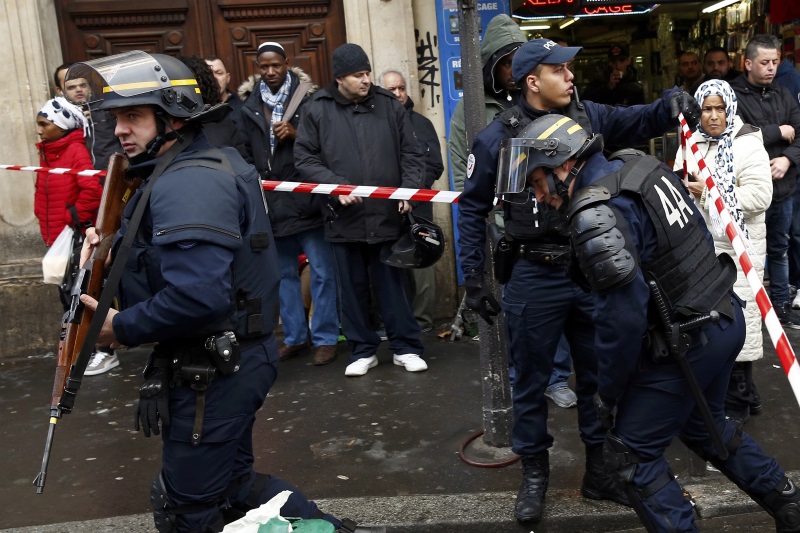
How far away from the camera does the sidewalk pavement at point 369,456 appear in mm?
4305

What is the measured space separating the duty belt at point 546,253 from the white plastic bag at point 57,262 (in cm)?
360

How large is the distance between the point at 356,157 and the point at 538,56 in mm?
2488

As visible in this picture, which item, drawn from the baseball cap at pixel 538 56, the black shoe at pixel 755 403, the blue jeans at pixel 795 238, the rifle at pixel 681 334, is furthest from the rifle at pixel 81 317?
the blue jeans at pixel 795 238

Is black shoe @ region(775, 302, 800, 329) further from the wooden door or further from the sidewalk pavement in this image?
the wooden door

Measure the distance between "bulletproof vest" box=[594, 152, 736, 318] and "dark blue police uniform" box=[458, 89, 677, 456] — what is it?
0.80 m

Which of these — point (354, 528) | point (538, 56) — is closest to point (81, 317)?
point (354, 528)

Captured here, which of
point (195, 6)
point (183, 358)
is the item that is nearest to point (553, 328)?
point (183, 358)

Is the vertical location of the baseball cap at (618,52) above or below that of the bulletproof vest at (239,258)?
above

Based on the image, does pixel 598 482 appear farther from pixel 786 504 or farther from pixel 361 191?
pixel 361 191

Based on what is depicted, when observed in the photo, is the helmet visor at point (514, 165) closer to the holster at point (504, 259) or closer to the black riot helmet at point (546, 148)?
the black riot helmet at point (546, 148)

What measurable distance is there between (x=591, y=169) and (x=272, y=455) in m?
2.65

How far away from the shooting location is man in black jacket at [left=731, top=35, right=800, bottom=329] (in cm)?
684

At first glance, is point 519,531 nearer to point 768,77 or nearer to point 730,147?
point 730,147

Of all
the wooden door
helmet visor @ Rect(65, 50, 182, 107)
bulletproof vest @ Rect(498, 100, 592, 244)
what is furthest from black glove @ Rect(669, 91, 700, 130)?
the wooden door
